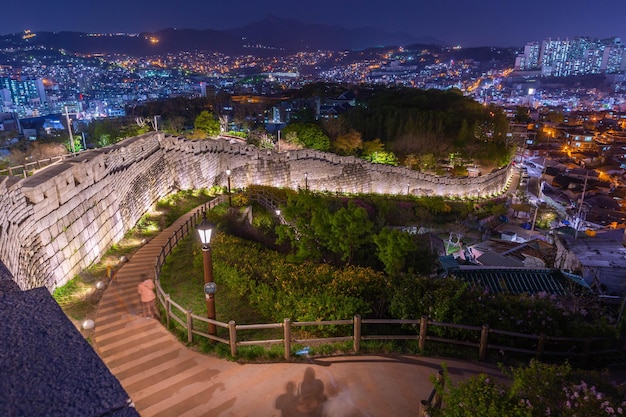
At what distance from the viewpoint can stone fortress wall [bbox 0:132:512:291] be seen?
8984 millimetres

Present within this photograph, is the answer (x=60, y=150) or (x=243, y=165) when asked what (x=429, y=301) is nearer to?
(x=243, y=165)

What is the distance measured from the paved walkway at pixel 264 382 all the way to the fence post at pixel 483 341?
0.24 m

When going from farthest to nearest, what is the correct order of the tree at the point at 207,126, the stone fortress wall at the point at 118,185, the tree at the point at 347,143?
the tree at the point at 347,143 < the tree at the point at 207,126 < the stone fortress wall at the point at 118,185

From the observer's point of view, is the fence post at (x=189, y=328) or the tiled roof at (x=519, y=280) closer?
the fence post at (x=189, y=328)

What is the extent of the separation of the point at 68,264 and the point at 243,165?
53.9ft

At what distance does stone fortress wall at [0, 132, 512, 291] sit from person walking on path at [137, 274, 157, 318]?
6.25 ft

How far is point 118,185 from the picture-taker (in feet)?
48.6

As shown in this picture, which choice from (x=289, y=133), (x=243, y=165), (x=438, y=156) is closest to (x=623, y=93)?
(x=438, y=156)

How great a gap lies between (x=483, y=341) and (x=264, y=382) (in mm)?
3800

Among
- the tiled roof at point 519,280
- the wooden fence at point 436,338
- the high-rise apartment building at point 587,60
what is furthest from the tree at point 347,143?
the high-rise apartment building at point 587,60

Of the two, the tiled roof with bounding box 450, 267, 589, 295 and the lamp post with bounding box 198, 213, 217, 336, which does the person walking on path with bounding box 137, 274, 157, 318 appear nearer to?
the lamp post with bounding box 198, 213, 217, 336

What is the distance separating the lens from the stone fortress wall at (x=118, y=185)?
8.98 m

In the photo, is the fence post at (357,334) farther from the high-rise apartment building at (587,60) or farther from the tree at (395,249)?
the high-rise apartment building at (587,60)

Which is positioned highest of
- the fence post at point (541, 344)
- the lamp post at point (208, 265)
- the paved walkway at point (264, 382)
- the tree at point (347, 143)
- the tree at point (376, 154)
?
the lamp post at point (208, 265)
